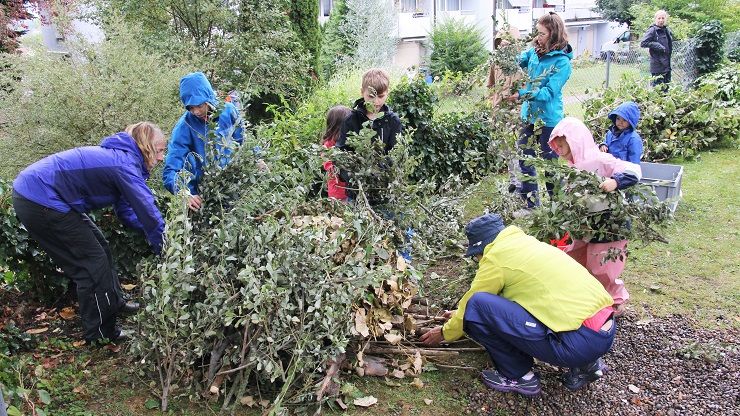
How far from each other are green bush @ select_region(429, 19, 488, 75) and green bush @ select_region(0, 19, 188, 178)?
60.8ft

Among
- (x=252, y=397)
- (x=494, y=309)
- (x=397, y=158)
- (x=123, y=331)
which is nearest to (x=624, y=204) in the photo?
(x=494, y=309)

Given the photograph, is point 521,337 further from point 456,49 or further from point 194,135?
point 456,49

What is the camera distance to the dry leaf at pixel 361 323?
3.27 meters

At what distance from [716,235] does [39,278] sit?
19.7 ft

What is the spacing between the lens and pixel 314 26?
1087cm

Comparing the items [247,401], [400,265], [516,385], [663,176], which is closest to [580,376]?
[516,385]

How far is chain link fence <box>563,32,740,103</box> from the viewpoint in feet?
44.3

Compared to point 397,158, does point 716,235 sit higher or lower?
lower

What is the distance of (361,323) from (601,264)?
172cm

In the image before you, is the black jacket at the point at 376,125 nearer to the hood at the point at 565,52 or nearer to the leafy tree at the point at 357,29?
the hood at the point at 565,52

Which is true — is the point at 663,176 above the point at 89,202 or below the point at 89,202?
below

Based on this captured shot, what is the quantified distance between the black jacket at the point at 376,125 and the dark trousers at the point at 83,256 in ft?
6.00

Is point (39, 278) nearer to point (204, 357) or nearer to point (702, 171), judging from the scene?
point (204, 357)

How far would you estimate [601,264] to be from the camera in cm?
387
